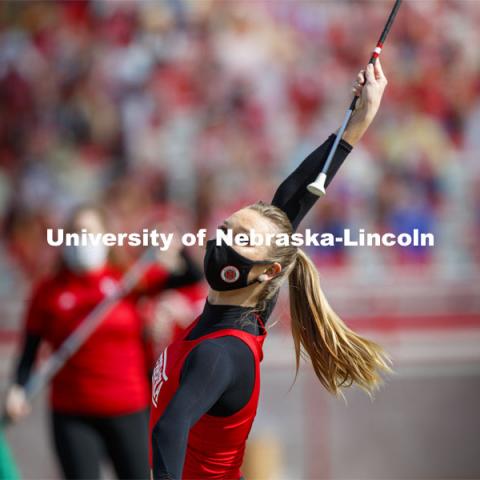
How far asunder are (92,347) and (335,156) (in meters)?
2.22

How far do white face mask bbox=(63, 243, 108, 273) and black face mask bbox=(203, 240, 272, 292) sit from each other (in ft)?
7.69

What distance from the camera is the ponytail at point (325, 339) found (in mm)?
2896

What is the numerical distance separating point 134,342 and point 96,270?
441 millimetres

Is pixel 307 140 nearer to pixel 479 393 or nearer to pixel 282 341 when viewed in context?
pixel 282 341

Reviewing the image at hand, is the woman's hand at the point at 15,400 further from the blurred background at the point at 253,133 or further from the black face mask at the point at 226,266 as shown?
the blurred background at the point at 253,133

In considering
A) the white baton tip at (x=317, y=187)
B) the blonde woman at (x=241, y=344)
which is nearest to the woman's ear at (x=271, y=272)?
the blonde woman at (x=241, y=344)

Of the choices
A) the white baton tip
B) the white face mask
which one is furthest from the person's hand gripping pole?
the white face mask

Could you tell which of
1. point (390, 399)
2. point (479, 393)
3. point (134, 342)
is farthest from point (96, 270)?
point (479, 393)

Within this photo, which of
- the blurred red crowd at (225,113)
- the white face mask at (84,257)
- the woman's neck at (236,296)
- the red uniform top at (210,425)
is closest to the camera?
the red uniform top at (210,425)

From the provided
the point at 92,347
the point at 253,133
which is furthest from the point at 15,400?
the point at 253,133

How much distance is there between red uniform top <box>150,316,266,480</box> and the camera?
8.75ft

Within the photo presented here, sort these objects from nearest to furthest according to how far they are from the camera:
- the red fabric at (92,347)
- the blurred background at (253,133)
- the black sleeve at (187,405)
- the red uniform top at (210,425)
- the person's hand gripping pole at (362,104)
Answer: the black sleeve at (187,405), the red uniform top at (210,425), the person's hand gripping pole at (362,104), the red fabric at (92,347), the blurred background at (253,133)

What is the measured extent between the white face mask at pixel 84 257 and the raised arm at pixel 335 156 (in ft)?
6.72

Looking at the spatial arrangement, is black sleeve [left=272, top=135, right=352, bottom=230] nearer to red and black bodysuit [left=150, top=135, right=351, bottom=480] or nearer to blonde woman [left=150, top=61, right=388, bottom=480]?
blonde woman [left=150, top=61, right=388, bottom=480]
